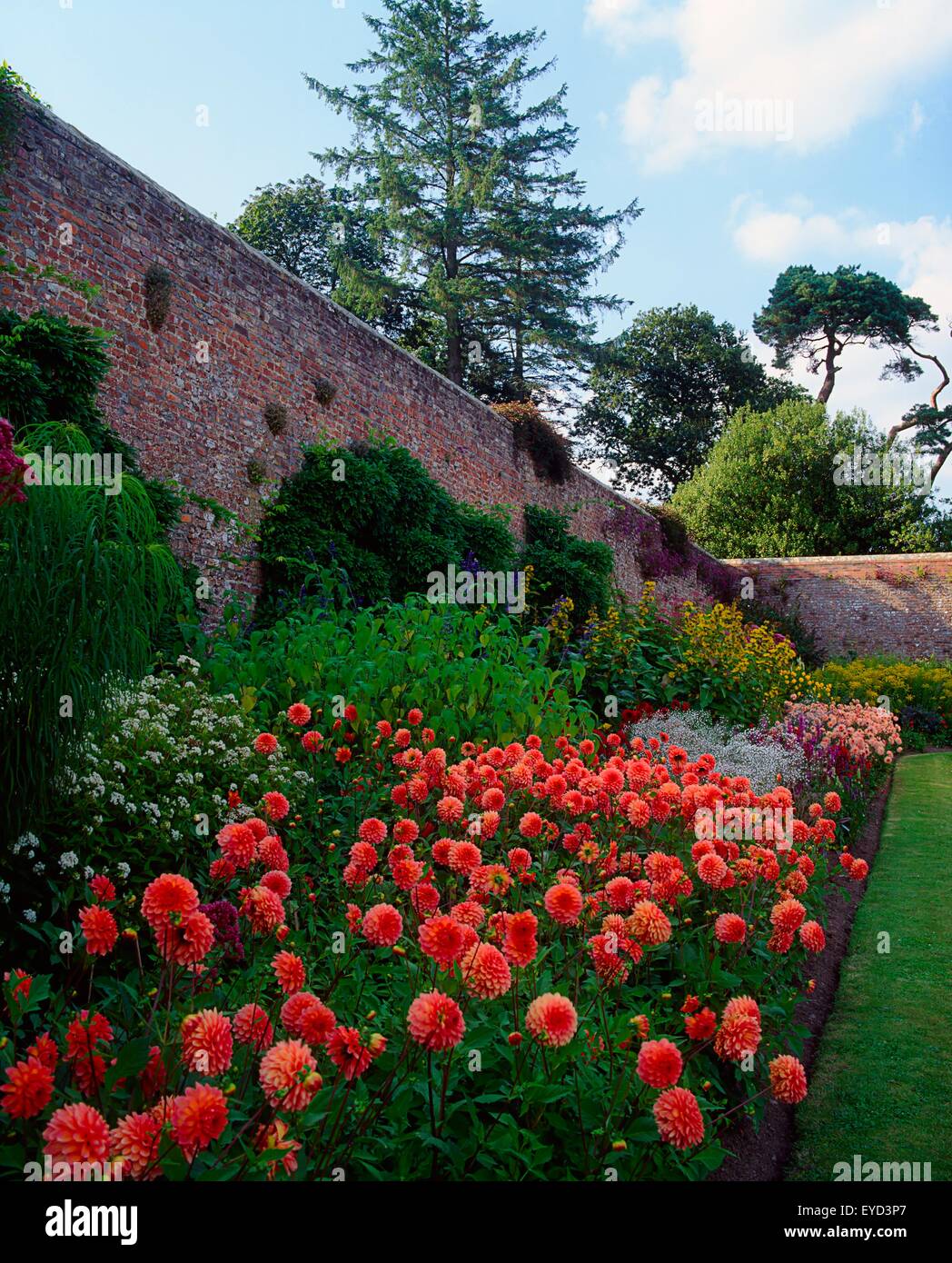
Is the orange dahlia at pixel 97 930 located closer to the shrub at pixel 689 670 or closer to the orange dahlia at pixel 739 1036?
the orange dahlia at pixel 739 1036

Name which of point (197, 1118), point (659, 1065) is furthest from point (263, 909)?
point (659, 1065)

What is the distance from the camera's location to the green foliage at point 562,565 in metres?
11.6

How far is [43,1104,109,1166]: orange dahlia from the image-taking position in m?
1.17

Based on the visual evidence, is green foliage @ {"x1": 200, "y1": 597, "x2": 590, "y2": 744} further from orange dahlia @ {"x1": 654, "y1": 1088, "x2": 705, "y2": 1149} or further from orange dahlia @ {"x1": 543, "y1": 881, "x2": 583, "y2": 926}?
orange dahlia @ {"x1": 654, "y1": 1088, "x2": 705, "y2": 1149}

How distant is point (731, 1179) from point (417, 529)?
22.5ft

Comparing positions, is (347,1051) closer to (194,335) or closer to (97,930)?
(97,930)

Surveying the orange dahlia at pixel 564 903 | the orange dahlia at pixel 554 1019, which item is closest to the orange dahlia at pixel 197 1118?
the orange dahlia at pixel 554 1019

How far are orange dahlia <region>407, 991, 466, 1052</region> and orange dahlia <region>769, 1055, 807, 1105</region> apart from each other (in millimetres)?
756

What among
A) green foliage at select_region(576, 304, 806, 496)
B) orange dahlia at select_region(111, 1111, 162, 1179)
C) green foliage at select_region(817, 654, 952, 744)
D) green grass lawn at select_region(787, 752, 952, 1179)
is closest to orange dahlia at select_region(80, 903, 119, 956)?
orange dahlia at select_region(111, 1111, 162, 1179)

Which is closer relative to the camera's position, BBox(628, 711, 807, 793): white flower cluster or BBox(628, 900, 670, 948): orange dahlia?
BBox(628, 900, 670, 948): orange dahlia

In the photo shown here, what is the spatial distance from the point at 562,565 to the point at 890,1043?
882 centimetres

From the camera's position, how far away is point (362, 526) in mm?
8172

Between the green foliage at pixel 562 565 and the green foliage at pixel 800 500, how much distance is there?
1344cm
